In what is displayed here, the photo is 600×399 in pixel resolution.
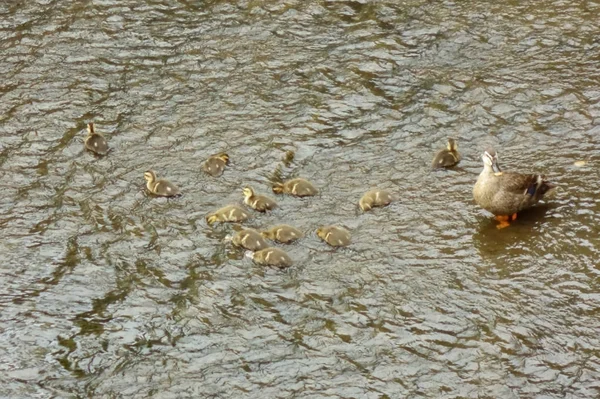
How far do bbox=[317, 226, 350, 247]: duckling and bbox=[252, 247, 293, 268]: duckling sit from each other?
47cm

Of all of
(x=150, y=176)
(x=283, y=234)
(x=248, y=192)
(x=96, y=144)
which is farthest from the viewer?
(x=96, y=144)

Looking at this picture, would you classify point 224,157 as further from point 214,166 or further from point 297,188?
point 297,188

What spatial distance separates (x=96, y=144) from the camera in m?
11.3

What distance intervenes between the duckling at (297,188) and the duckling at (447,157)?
139 cm

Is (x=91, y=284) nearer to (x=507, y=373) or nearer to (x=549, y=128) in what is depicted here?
(x=507, y=373)

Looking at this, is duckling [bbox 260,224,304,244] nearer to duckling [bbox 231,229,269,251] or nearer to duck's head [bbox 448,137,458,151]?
duckling [bbox 231,229,269,251]

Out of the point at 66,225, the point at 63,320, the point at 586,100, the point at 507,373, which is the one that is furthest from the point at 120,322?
the point at 586,100

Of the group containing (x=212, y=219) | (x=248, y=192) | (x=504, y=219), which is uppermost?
(x=248, y=192)

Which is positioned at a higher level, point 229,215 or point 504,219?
A: point 229,215

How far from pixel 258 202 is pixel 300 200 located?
0.49 m

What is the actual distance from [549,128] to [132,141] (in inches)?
190

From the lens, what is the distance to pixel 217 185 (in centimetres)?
1073

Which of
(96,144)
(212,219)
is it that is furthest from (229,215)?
(96,144)

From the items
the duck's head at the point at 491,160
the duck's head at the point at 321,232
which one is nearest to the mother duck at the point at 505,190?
the duck's head at the point at 491,160
